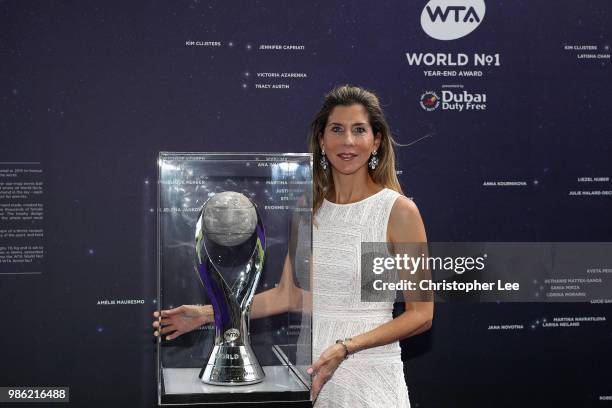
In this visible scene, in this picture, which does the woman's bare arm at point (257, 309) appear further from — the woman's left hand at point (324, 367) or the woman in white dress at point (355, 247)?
the woman in white dress at point (355, 247)

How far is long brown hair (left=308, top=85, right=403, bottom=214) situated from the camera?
224 centimetres

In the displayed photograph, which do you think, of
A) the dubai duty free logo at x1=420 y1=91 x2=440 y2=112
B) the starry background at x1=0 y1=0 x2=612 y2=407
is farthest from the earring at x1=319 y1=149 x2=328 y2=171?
the dubai duty free logo at x1=420 y1=91 x2=440 y2=112

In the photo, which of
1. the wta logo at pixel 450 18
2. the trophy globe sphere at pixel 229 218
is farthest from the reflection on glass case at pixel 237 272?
the wta logo at pixel 450 18

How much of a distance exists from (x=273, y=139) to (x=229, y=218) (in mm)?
1799

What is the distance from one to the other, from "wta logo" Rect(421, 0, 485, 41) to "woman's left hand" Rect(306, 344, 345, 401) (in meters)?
2.05

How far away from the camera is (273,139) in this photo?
3406 mm

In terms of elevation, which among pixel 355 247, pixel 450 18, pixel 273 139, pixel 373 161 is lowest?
pixel 355 247

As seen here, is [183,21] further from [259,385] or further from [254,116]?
[259,385]

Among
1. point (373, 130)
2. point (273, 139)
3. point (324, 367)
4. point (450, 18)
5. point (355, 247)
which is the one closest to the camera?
point (324, 367)

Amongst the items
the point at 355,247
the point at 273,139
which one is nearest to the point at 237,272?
the point at 355,247

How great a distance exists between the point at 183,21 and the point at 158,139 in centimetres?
52

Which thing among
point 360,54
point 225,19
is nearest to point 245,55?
point 225,19

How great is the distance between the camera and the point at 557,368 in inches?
141

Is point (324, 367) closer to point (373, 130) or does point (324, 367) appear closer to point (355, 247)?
point (355, 247)
